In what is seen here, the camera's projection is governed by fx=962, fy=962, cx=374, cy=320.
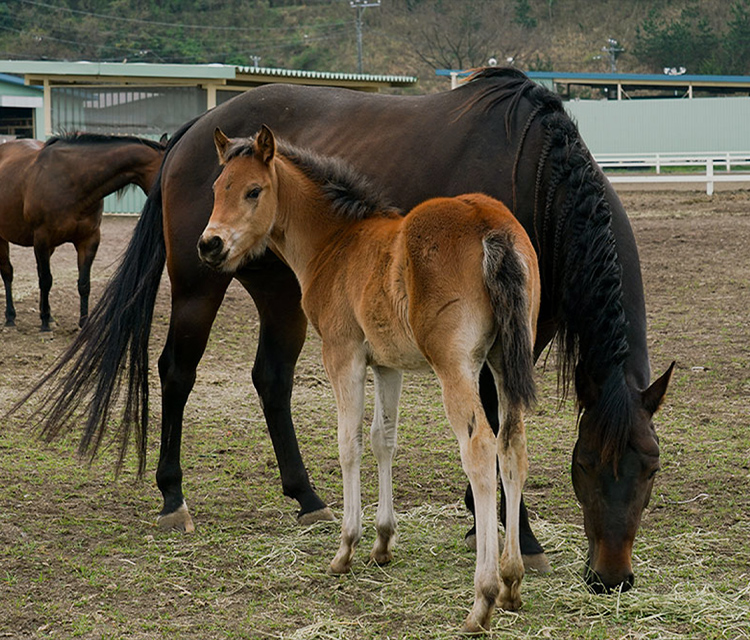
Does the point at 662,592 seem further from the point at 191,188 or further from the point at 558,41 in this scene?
the point at 558,41

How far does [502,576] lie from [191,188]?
8.84 feet

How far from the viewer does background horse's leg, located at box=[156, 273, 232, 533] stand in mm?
4961

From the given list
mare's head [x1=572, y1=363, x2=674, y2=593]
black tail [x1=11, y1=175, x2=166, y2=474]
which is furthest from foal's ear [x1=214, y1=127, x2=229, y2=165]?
mare's head [x1=572, y1=363, x2=674, y2=593]

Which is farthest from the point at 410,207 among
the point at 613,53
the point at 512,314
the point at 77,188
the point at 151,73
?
the point at 613,53

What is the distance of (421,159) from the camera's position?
457 cm

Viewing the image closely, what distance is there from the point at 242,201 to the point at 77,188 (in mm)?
6575

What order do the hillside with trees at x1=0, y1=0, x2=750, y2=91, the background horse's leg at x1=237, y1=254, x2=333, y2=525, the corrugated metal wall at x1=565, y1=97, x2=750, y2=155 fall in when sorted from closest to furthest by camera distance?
the background horse's leg at x1=237, y1=254, x2=333, y2=525 < the corrugated metal wall at x1=565, y1=97, x2=750, y2=155 < the hillside with trees at x1=0, y1=0, x2=750, y2=91

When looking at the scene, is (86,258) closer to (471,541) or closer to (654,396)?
(471,541)

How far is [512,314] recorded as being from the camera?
3.30 metres

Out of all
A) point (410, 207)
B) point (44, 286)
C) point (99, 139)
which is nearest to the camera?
point (410, 207)

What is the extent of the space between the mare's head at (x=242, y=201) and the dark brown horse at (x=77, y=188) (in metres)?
6.12

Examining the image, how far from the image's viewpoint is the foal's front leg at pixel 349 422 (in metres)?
3.88

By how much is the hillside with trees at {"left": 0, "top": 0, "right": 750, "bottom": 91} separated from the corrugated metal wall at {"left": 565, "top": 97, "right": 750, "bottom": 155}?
80.6ft

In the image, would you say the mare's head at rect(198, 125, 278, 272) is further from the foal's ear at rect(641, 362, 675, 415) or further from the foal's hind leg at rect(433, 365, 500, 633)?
the foal's ear at rect(641, 362, 675, 415)
